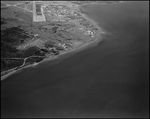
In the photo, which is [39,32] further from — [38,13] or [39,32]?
[38,13]

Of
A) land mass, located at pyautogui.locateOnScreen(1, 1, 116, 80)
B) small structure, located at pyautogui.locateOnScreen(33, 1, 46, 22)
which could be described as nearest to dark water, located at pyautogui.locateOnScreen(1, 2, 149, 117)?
land mass, located at pyautogui.locateOnScreen(1, 1, 116, 80)

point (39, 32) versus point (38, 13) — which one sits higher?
point (38, 13)

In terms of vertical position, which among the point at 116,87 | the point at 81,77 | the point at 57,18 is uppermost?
the point at 57,18

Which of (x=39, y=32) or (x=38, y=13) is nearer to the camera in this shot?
(x=39, y=32)

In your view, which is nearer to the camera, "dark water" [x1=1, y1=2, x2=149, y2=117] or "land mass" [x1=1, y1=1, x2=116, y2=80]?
"dark water" [x1=1, y1=2, x2=149, y2=117]

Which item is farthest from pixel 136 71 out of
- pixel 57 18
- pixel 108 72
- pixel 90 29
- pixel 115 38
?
pixel 57 18

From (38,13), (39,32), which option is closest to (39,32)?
(39,32)

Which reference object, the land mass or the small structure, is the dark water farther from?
the small structure

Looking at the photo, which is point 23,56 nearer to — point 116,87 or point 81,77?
point 81,77

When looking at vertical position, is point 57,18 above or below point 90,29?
above

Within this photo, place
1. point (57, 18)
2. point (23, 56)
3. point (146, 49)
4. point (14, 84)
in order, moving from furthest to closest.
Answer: point (57, 18) < point (146, 49) < point (23, 56) < point (14, 84)

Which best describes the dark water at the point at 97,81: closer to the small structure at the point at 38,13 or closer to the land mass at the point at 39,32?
the land mass at the point at 39,32
